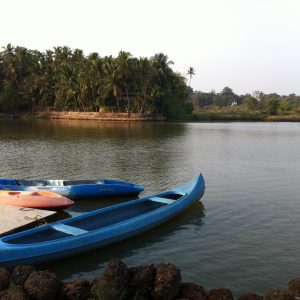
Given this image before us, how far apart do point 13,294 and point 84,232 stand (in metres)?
4.22

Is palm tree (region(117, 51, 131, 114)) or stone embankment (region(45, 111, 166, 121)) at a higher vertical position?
palm tree (region(117, 51, 131, 114))

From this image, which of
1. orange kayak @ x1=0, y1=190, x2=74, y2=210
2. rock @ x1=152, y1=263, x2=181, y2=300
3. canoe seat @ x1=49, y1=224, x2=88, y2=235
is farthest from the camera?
orange kayak @ x1=0, y1=190, x2=74, y2=210

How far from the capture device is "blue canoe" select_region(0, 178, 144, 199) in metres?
18.1

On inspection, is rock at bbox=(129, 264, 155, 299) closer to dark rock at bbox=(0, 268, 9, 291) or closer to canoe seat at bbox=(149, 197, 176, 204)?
dark rock at bbox=(0, 268, 9, 291)

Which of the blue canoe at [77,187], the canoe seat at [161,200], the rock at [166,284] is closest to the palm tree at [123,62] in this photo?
the blue canoe at [77,187]

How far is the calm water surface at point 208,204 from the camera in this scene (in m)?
11.3

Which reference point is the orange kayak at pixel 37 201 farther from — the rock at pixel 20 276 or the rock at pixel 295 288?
the rock at pixel 295 288

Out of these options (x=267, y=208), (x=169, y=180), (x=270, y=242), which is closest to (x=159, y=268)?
(x=270, y=242)

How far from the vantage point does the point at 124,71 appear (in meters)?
76.8

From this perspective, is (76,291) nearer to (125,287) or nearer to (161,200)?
(125,287)

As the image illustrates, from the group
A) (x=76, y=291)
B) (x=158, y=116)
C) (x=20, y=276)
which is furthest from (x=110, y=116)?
(x=76, y=291)

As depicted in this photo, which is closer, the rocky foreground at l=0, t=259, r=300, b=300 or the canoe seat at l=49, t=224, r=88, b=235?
the rocky foreground at l=0, t=259, r=300, b=300

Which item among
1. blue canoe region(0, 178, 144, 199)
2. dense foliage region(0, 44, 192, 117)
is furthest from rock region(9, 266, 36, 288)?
dense foliage region(0, 44, 192, 117)

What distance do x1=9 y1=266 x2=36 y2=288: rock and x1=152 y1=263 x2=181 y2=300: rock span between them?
9.15 feet
